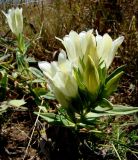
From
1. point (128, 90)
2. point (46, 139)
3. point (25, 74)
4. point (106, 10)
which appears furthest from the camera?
point (106, 10)

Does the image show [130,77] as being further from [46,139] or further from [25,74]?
[46,139]

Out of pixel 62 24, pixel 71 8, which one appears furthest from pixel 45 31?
pixel 71 8

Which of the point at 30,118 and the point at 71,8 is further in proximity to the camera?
the point at 71,8

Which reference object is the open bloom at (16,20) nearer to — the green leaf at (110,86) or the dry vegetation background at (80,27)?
the dry vegetation background at (80,27)

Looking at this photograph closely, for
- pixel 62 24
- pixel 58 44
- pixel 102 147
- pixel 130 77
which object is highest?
pixel 62 24

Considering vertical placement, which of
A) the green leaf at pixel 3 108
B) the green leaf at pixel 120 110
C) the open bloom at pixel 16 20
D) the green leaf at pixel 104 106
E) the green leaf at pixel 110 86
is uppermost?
the open bloom at pixel 16 20

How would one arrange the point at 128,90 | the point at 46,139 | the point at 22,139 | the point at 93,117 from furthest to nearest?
the point at 128,90
the point at 22,139
the point at 46,139
the point at 93,117

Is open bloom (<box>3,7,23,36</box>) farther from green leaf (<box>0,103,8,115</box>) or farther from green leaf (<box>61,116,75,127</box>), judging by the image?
green leaf (<box>61,116,75,127</box>)

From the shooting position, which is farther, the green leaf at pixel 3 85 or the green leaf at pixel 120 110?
the green leaf at pixel 3 85

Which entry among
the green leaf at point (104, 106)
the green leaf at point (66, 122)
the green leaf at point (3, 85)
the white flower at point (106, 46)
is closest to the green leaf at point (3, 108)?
the green leaf at point (3, 85)
